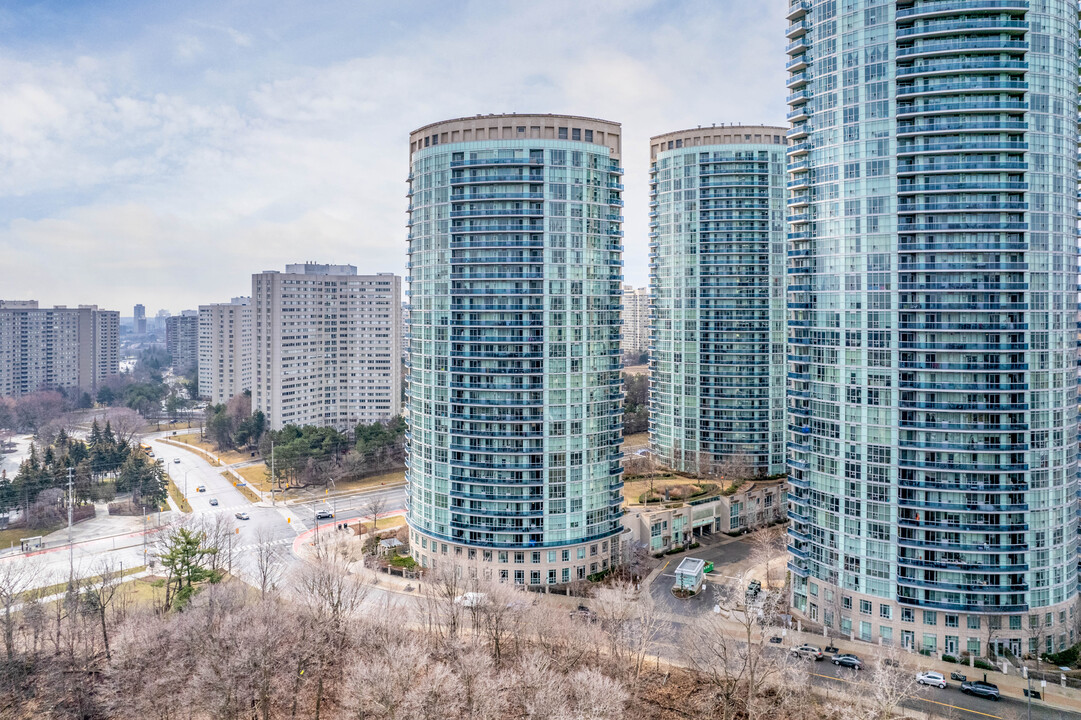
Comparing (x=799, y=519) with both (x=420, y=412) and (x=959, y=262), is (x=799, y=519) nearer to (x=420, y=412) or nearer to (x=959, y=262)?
(x=959, y=262)

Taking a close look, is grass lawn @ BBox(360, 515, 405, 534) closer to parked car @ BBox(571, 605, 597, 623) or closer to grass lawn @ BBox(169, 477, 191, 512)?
→ grass lawn @ BBox(169, 477, 191, 512)

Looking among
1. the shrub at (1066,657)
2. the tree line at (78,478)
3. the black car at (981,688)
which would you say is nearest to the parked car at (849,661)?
the black car at (981,688)

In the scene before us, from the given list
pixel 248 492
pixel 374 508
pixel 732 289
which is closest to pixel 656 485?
pixel 732 289

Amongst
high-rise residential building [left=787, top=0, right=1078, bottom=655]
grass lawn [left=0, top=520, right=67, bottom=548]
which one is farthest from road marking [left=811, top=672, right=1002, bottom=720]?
grass lawn [left=0, top=520, right=67, bottom=548]

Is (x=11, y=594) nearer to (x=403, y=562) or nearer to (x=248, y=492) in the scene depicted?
(x=403, y=562)

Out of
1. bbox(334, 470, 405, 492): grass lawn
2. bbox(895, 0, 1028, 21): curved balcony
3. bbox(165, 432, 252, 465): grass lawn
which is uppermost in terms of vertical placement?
bbox(895, 0, 1028, 21): curved balcony

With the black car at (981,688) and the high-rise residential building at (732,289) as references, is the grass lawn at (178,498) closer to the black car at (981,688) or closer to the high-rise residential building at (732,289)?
the high-rise residential building at (732,289)

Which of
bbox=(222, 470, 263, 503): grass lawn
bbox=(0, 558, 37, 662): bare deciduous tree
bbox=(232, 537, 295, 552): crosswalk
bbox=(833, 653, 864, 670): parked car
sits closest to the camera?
bbox=(0, 558, 37, 662): bare deciduous tree
